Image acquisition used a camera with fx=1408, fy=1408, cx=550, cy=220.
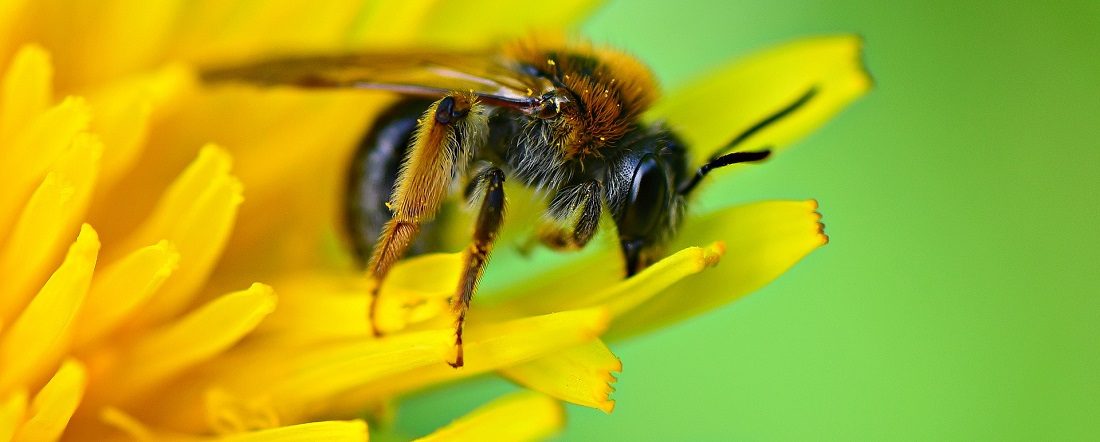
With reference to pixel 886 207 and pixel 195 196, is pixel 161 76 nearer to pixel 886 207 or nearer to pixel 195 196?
pixel 195 196

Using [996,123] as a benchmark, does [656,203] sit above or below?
below

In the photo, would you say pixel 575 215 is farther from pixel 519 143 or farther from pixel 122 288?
pixel 122 288

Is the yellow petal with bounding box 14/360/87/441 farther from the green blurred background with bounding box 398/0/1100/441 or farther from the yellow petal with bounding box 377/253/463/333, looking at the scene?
the green blurred background with bounding box 398/0/1100/441

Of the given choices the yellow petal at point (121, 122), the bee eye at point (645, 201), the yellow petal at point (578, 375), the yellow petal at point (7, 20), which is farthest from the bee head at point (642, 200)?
the yellow petal at point (7, 20)

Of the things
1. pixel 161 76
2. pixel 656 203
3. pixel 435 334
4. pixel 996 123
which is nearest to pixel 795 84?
pixel 656 203

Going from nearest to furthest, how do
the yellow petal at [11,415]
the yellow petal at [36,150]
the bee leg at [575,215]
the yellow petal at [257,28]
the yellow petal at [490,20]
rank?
the yellow petal at [11,415], the yellow petal at [36,150], the bee leg at [575,215], the yellow petal at [257,28], the yellow petal at [490,20]

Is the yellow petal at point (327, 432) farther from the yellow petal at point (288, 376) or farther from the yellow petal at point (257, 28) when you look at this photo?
the yellow petal at point (257, 28)
